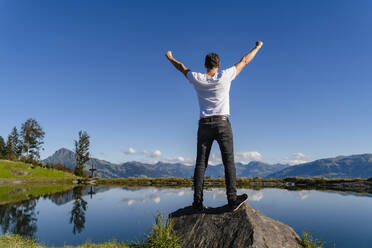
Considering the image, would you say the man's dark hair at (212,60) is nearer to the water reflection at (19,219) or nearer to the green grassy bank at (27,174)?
the water reflection at (19,219)

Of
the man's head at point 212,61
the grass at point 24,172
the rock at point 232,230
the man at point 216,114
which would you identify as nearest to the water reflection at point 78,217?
the rock at point 232,230

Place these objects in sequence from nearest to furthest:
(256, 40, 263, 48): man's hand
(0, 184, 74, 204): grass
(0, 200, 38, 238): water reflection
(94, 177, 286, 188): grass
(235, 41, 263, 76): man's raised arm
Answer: (235, 41, 263, 76): man's raised arm
(256, 40, 263, 48): man's hand
(0, 200, 38, 238): water reflection
(0, 184, 74, 204): grass
(94, 177, 286, 188): grass

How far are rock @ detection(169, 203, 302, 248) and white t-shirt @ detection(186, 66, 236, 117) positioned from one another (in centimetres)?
277

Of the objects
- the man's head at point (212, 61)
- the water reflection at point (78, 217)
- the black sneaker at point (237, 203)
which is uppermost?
the man's head at point (212, 61)

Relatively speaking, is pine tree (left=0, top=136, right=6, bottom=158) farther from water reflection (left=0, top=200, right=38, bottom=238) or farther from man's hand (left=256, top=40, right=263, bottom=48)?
man's hand (left=256, top=40, right=263, bottom=48)

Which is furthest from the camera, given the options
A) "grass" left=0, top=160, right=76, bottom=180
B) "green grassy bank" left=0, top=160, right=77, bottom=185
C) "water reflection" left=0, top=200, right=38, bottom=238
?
"grass" left=0, top=160, right=76, bottom=180

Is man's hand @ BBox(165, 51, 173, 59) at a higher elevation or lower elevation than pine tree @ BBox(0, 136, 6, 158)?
lower

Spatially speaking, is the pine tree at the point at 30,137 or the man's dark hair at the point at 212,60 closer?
the man's dark hair at the point at 212,60

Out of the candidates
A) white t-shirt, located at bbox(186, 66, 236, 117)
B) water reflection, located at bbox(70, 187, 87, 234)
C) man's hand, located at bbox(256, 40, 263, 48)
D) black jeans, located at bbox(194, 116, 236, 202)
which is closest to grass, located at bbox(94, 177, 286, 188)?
water reflection, located at bbox(70, 187, 87, 234)

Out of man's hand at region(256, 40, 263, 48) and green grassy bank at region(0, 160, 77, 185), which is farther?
green grassy bank at region(0, 160, 77, 185)

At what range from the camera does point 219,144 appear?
6188 mm

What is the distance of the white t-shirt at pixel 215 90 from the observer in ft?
19.6

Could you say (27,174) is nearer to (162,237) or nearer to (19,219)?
(19,219)

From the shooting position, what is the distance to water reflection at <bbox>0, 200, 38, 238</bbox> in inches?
585
